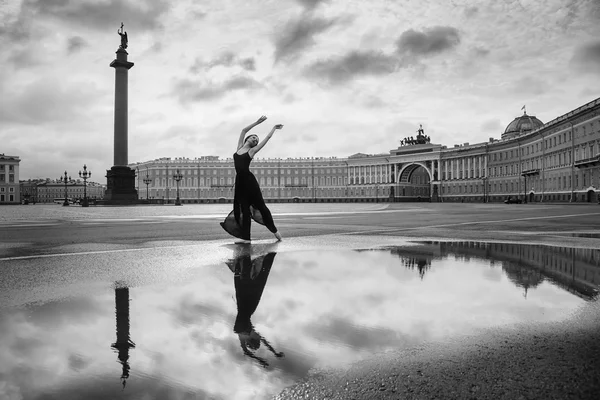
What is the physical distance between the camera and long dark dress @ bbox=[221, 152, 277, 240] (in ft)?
27.7

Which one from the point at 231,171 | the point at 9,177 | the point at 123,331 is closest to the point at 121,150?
the point at 123,331

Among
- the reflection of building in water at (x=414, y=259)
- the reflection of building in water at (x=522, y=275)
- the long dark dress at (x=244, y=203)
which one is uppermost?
the long dark dress at (x=244, y=203)

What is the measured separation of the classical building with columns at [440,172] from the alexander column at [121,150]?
78.1 feet

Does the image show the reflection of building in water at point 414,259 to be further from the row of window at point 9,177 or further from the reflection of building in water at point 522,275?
the row of window at point 9,177

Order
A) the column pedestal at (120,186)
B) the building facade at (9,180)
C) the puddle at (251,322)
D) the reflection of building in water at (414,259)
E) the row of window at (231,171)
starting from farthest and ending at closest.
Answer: the row of window at (231,171)
the building facade at (9,180)
the column pedestal at (120,186)
the reflection of building in water at (414,259)
the puddle at (251,322)

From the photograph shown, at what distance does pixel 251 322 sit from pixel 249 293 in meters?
0.89

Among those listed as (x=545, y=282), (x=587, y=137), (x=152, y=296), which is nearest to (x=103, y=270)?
(x=152, y=296)

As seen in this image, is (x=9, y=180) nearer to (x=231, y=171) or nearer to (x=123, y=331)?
(x=231, y=171)

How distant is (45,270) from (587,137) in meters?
65.5

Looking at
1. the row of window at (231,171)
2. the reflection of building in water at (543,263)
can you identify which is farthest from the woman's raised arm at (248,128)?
the row of window at (231,171)

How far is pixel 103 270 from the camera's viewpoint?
5105 millimetres

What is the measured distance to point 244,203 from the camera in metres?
8.53

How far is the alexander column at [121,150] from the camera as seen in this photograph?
54.0 meters

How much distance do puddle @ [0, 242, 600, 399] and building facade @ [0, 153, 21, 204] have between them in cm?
14672
